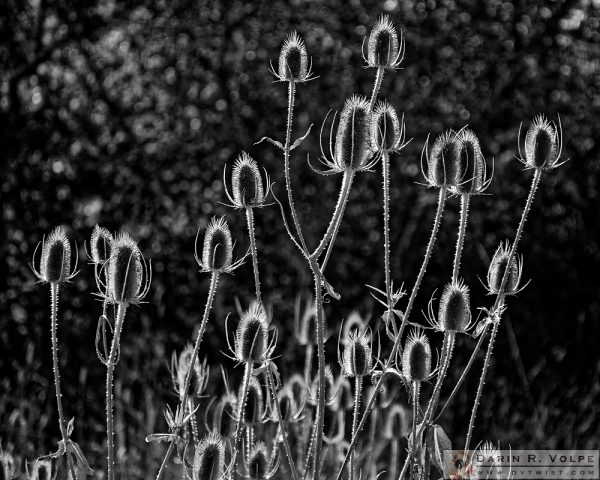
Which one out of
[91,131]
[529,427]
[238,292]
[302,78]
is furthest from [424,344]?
[91,131]

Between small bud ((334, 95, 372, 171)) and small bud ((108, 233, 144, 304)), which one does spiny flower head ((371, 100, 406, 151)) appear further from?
small bud ((108, 233, 144, 304))

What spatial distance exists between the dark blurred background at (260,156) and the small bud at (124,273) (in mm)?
4067

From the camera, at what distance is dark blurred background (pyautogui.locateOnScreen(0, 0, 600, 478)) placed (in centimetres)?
603

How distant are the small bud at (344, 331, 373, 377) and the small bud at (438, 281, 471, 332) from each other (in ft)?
0.54

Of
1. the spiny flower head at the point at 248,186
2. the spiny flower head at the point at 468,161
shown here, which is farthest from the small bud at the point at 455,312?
the spiny flower head at the point at 248,186

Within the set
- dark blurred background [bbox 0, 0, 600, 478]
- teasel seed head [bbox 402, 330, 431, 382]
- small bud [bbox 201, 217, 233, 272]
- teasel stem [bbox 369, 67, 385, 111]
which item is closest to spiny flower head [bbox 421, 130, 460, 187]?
teasel stem [bbox 369, 67, 385, 111]

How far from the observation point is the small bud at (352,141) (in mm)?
1824

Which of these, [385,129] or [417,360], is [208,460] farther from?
[385,129]

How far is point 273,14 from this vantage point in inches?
254

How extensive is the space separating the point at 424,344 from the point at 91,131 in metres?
4.76

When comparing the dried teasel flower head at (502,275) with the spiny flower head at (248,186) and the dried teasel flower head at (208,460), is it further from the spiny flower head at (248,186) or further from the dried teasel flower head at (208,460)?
the dried teasel flower head at (208,460)

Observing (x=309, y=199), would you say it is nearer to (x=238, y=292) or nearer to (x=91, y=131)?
(x=238, y=292)

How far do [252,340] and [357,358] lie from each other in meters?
0.26

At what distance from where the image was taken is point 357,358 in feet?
6.51
